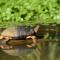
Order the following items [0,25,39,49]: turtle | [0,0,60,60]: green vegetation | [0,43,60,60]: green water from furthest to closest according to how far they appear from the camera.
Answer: [0,0,60,60]: green vegetation, [0,25,39,49]: turtle, [0,43,60,60]: green water

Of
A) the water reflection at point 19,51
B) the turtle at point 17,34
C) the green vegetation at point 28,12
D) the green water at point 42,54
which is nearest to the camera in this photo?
the green water at point 42,54

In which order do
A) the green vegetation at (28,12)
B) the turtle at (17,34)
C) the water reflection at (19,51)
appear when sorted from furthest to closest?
the green vegetation at (28,12) → the turtle at (17,34) → the water reflection at (19,51)

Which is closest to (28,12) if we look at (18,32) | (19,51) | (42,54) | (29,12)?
(29,12)

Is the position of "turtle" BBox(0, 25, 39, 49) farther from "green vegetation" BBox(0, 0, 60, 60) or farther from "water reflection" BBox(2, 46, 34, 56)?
"green vegetation" BBox(0, 0, 60, 60)

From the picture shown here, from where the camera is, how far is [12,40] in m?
8.88

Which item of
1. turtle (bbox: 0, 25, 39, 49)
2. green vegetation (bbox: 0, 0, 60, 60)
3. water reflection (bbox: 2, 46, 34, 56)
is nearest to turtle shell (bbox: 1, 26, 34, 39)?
turtle (bbox: 0, 25, 39, 49)

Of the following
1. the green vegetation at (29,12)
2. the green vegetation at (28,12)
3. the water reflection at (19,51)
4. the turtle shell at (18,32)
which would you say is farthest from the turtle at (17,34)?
the green vegetation at (29,12)

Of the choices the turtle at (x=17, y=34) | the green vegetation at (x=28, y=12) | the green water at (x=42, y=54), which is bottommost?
the green water at (x=42, y=54)

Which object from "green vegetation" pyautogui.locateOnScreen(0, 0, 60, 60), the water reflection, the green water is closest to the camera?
the green water

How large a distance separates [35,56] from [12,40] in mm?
1823

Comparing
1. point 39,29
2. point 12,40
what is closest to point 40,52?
point 12,40

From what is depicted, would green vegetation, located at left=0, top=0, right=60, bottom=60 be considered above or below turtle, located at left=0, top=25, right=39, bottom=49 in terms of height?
above

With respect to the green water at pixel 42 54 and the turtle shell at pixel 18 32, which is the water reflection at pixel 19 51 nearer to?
the green water at pixel 42 54

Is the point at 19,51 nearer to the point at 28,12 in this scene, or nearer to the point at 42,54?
the point at 42,54
